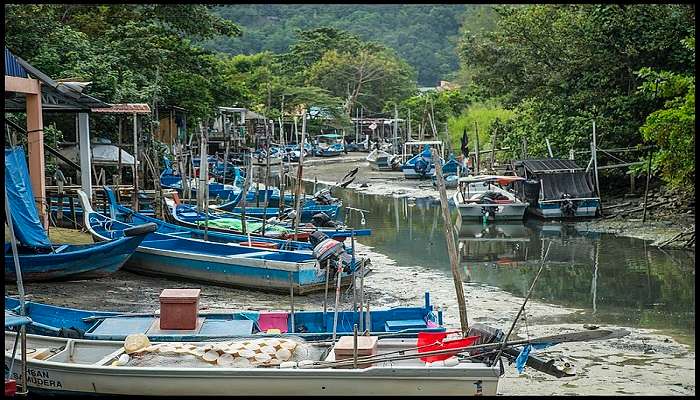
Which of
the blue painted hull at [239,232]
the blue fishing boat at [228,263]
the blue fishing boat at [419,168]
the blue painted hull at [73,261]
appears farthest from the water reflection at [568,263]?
the blue fishing boat at [419,168]

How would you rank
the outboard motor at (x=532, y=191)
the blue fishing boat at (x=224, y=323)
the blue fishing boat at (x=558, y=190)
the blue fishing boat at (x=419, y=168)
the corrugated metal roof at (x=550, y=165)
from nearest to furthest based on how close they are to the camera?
the blue fishing boat at (x=224, y=323) < the blue fishing boat at (x=558, y=190) < the corrugated metal roof at (x=550, y=165) < the outboard motor at (x=532, y=191) < the blue fishing boat at (x=419, y=168)

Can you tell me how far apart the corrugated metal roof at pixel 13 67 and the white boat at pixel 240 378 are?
288 inches

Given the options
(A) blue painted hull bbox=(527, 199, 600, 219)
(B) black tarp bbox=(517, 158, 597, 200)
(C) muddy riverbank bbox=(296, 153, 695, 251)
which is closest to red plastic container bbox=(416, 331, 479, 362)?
(C) muddy riverbank bbox=(296, 153, 695, 251)

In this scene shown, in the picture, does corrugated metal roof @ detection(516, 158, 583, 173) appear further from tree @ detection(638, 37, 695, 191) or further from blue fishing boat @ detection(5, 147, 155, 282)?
blue fishing boat @ detection(5, 147, 155, 282)

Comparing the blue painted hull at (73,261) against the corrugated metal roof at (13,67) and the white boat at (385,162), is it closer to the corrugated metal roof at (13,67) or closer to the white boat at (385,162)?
the corrugated metal roof at (13,67)

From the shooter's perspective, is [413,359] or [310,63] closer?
[413,359]

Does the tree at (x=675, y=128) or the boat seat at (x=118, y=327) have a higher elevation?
the tree at (x=675, y=128)

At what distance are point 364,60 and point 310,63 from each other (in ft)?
19.1

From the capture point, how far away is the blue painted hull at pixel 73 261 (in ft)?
46.9

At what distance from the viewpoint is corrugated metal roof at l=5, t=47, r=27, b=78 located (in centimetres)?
1527

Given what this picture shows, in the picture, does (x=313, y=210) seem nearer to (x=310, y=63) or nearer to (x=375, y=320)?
(x=375, y=320)

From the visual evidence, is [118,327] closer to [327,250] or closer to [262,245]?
[327,250]

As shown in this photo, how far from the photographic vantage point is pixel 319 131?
58906mm

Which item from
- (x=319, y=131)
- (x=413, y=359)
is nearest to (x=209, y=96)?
(x=413, y=359)
